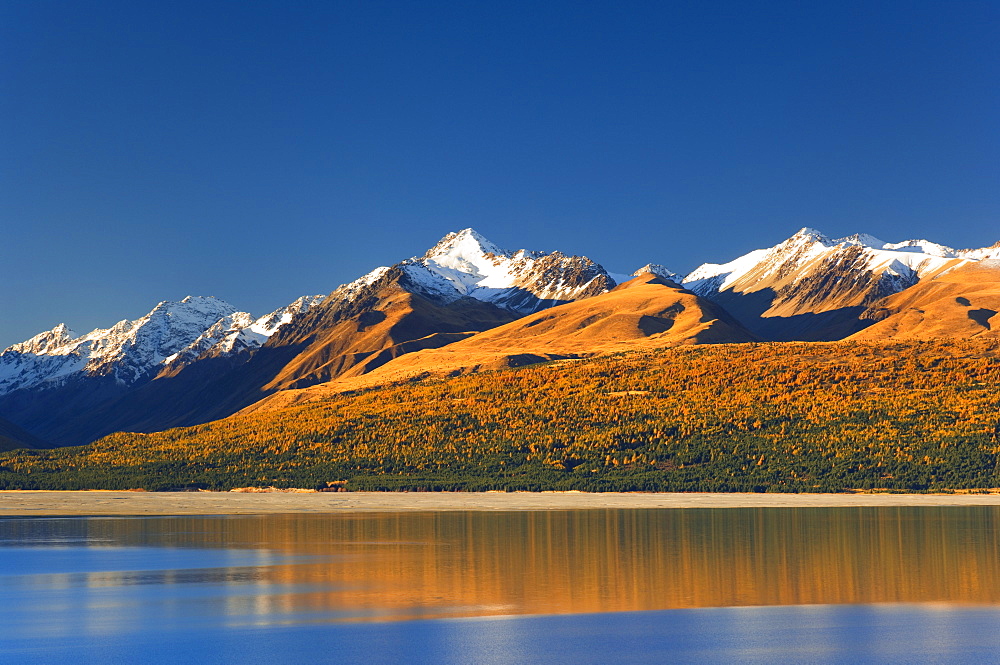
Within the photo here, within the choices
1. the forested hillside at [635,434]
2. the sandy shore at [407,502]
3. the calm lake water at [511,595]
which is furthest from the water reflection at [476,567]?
the forested hillside at [635,434]

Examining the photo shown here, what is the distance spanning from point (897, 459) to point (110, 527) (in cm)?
5591

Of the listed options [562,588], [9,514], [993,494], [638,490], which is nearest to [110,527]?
[9,514]

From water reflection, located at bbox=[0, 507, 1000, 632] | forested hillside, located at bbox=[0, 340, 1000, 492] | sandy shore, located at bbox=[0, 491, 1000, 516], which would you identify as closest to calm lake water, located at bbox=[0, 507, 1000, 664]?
water reflection, located at bbox=[0, 507, 1000, 632]

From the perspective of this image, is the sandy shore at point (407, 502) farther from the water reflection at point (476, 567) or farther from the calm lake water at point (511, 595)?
the calm lake water at point (511, 595)

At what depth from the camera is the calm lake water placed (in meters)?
22.5

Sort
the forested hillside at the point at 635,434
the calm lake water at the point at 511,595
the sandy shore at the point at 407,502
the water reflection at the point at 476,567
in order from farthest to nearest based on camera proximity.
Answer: the forested hillside at the point at 635,434
the sandy shore at the point at 407,502
the water reflection at the point at 476,567
the calm lake water at the point at 511,595

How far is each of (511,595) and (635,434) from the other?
69.4 metres

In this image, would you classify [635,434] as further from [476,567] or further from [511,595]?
[511,595]

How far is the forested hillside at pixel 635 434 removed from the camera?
84.8 meters

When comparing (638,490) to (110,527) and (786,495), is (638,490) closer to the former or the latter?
(786,495)

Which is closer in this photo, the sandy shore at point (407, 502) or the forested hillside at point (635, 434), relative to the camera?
the sandy shore at point (407, 502)

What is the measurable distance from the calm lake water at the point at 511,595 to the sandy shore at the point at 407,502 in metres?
17.2

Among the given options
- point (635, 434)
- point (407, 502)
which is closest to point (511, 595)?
point (407, 502)

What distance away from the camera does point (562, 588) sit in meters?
29.8
